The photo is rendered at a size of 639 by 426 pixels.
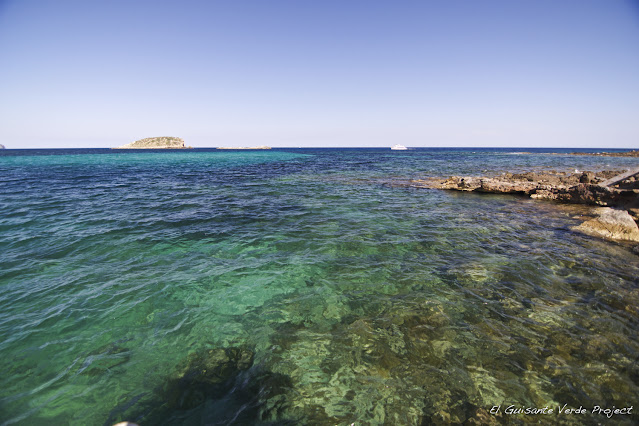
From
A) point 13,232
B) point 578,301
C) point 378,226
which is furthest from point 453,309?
point 13,232

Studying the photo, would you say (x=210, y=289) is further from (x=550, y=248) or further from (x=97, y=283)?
(x=550, y=248)

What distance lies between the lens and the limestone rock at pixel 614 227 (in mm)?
10052

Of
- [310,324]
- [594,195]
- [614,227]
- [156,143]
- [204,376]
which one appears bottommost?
[204,376]

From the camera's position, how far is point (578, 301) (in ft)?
19.9

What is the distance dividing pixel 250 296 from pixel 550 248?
35.4 ft

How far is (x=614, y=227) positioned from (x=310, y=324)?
13.6 metres

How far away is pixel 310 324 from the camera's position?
18.3ft

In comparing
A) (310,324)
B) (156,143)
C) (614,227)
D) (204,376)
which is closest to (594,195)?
(614,227)

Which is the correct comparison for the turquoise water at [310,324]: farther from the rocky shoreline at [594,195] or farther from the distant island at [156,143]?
the distant island at [156,143]

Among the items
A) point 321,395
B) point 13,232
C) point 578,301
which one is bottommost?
point 321,395

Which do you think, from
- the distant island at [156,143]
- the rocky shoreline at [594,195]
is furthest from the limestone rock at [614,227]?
the distant island at [156,143]

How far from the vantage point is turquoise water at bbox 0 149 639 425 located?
385cm

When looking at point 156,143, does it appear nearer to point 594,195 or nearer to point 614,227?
point 594,195

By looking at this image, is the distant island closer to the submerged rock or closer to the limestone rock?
the submerged rock
